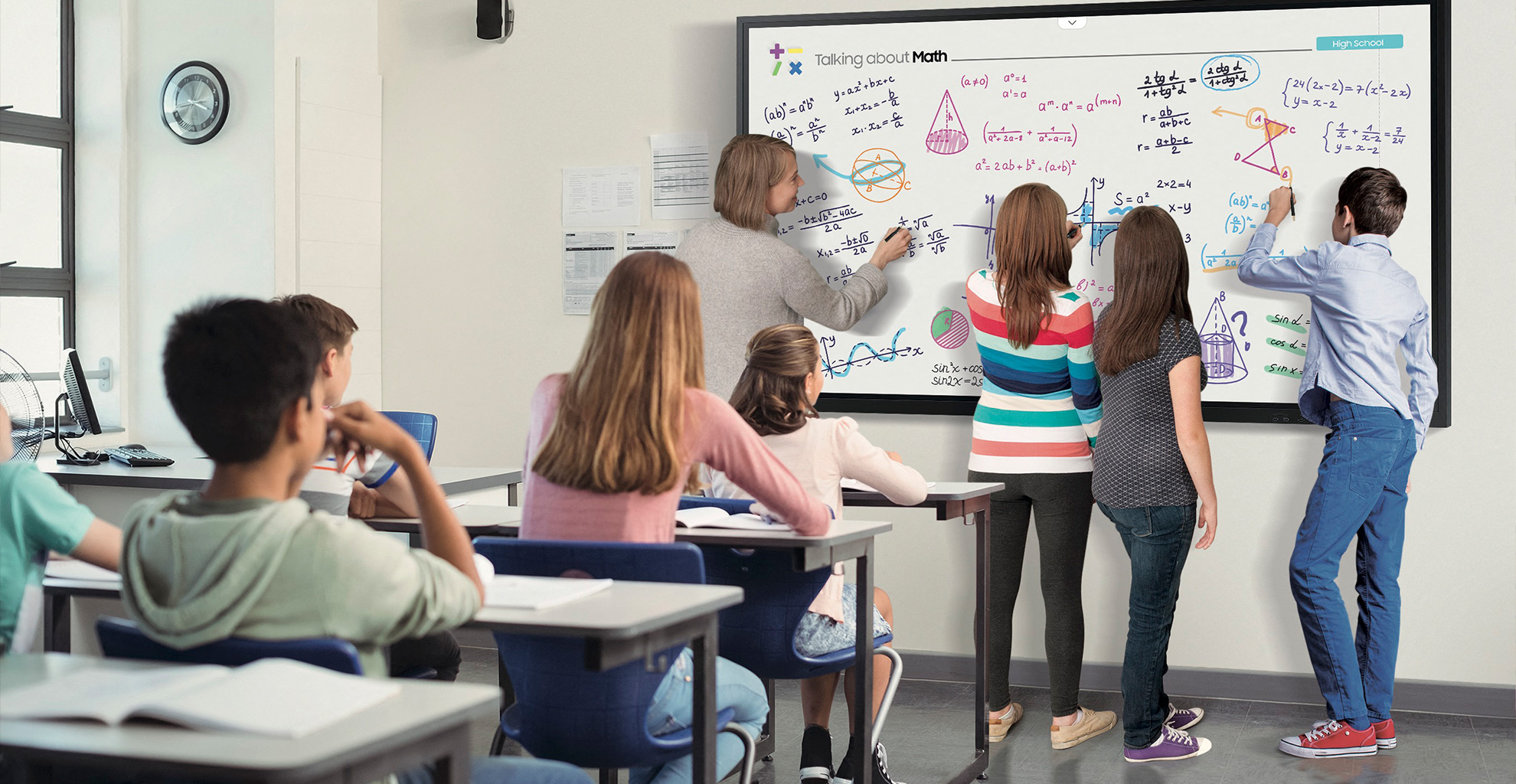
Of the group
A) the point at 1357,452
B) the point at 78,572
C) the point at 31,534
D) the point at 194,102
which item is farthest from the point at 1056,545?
the point at 194,102

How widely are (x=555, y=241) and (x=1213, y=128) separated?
2248mm

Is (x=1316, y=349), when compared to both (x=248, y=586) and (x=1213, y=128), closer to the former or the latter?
(x=1213, y=128)

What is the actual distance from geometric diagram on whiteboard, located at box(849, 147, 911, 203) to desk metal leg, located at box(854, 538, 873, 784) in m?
1.97

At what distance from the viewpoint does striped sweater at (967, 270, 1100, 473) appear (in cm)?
369

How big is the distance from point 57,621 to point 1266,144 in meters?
3.46

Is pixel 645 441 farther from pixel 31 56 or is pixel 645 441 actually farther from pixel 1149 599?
pixel 31 56

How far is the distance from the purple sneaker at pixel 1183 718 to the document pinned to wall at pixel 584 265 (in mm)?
2337

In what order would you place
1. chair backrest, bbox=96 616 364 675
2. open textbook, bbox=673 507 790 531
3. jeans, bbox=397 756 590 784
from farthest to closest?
open textbook, bbox=673 507 790 531, jeans, bbox=397 756 590 784, chair backrest, bbox=96 616 364 675

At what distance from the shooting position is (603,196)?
4.75 m

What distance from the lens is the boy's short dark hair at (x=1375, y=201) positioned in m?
3.57

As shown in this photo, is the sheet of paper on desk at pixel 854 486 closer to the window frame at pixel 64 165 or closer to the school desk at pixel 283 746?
the school desk at pixel 283 746

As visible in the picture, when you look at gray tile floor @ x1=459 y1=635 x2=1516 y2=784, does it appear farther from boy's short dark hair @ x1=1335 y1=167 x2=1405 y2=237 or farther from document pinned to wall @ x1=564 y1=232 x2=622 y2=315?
document pinned to wall @ x1=564 y1=232 x2=622 y2=315

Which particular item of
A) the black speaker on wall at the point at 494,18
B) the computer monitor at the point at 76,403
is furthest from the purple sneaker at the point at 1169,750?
the black speaker on wall at the point at 494,18

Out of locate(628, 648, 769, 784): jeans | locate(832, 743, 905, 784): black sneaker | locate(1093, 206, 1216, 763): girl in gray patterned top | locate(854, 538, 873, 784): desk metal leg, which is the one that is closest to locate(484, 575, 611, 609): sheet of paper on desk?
locate(628, 648, 769, 784): jeans
